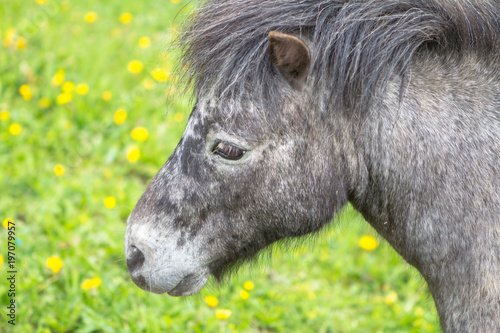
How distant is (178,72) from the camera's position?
2.58 metres

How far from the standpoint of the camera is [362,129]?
2.24 metres

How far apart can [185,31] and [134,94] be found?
10.0ft

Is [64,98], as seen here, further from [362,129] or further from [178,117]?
[362,129]

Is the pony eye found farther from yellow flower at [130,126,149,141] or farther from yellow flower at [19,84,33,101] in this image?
yellow flower at [19,84,33,101]

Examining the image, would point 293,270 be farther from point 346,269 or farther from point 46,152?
point 46,152

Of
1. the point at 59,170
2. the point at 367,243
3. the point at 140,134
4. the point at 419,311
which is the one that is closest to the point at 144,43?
the point at 140,134

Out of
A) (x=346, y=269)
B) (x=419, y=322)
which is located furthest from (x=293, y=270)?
(x=419, y=322)

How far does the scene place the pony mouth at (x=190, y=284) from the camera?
8.10ft

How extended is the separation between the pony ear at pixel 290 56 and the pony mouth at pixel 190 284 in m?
1.05

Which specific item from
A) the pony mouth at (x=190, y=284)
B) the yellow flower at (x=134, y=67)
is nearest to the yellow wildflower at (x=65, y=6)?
the yellow flower at (x=134, y=67)

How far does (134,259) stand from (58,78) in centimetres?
325

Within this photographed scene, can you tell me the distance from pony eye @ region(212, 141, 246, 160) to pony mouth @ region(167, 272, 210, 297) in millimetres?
639

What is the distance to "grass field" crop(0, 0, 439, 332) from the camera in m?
3.43

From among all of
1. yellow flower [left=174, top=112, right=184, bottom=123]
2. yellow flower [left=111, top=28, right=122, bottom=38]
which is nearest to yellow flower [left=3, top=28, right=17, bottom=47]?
yellow flower [left=111, top=28, right=122, bottom=38]
